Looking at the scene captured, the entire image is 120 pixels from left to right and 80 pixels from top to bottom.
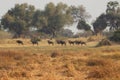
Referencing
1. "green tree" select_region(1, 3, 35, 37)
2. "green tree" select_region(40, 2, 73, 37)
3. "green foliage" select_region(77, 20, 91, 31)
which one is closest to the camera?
"green tree" select_region(1, 3, 35, 37)

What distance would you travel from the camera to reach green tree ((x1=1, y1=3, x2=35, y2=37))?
9225cm

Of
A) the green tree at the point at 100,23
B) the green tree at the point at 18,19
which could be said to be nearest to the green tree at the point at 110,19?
the green tree at the point at 100,23

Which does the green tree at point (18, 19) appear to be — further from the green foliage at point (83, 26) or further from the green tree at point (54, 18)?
the green foliage at point (83, 26)

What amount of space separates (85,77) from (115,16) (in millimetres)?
78435

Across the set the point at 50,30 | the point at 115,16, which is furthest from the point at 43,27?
the point at 115,16

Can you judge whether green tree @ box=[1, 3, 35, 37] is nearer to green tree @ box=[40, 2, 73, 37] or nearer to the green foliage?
green tree @ box=[40, 2, 73, 37]

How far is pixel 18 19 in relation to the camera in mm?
94125

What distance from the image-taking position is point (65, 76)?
18469 mm

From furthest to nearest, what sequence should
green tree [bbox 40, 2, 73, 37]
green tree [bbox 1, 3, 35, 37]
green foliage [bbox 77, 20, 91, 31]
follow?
green foliage [bbox 77, 20, 91, 31] < green tree [bbox 40, 2, 73, 37] < green tree [bbox 1, 3, 35, 37]

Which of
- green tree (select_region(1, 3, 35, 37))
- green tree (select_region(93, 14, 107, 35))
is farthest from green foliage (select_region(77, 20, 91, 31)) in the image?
green tree (select_region(1, 3, 35, 37))

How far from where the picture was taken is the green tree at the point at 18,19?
9225 centimetres

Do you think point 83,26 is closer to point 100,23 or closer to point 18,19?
point 100,23

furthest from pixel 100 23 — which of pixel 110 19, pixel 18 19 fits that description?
pixel 18 19

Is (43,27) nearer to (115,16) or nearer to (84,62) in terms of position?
(115,16)
